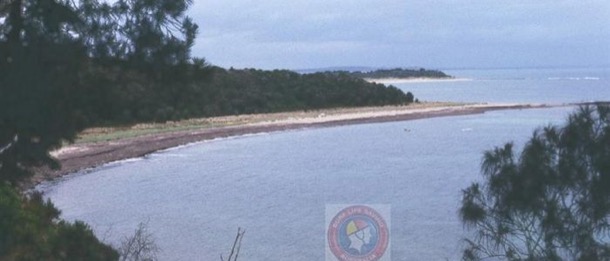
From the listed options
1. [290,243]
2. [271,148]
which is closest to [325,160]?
[271,148]

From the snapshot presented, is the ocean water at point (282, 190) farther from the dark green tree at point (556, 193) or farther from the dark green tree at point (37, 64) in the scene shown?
the dark green tree at point (37, 64)

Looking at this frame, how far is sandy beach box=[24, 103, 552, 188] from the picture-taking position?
1399 inches

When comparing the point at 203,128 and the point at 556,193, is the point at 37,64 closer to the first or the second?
the point at 556,193

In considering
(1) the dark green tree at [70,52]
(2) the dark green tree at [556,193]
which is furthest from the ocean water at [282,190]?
(1) the dark green tree at [70,52]

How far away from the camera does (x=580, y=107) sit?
333 inches

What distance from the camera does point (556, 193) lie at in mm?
8281

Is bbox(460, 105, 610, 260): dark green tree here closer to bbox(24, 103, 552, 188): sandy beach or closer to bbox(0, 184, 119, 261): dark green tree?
bbox(0, 184, 119, 261): dark green tree

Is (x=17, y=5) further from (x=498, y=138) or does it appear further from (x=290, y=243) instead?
(x=498, y=138)

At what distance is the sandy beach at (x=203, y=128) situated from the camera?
1399 inches

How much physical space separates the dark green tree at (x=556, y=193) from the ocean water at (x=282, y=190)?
52cm

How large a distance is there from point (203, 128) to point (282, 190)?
2276 centimetres

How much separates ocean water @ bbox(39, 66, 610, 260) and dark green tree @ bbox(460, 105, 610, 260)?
1.71 feet

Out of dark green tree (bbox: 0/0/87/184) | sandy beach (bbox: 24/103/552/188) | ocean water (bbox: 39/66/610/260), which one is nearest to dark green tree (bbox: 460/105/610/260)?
ocean water (bbox: 39/66/610/260)

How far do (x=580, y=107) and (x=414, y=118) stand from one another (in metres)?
48.8
